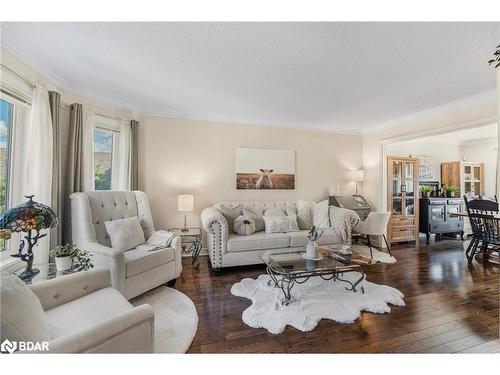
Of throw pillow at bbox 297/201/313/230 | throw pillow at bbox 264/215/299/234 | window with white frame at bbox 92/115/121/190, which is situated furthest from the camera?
throw pillow at bbox 297/201/313/230

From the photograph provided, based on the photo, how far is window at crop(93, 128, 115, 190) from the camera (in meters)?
3.49

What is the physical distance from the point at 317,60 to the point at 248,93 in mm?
1121

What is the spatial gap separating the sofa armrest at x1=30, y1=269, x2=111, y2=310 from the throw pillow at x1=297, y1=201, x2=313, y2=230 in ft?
10.2

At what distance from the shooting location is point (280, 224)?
12.6 ft

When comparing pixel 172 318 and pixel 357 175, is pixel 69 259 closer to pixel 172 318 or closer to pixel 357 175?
pixel 172 318

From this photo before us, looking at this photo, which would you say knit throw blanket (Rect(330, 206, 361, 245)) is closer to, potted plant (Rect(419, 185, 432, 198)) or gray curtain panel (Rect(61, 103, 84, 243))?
potted plant (Rect(419, 185, 432, 198))

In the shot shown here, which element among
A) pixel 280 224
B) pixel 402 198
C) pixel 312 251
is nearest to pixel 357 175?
pixel 402 198

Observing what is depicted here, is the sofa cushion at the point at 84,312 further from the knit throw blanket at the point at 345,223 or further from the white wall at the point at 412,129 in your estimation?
the white wall at the point at 412,129

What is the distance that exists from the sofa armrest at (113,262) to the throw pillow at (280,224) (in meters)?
2.16

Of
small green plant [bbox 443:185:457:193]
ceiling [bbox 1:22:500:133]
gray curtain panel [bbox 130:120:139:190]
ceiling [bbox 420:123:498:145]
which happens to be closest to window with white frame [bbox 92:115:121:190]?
gray curtain panel [bbox 130:120:139:190]
